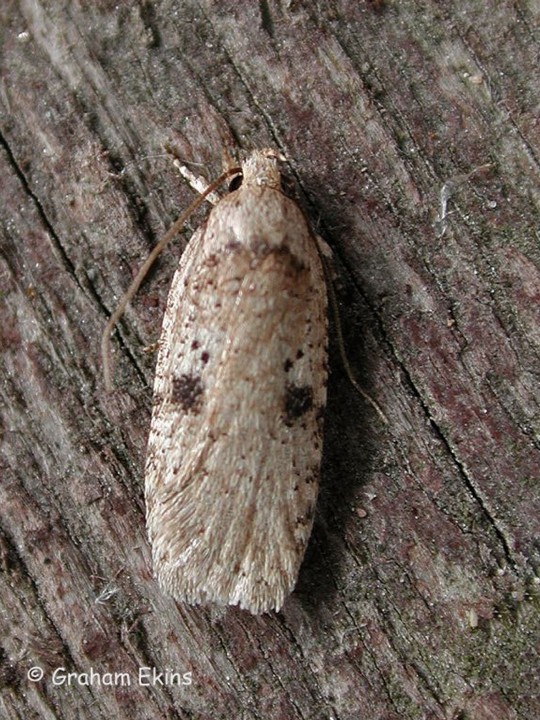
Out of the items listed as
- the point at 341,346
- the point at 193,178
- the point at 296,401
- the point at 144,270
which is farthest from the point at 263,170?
the point at 296,401

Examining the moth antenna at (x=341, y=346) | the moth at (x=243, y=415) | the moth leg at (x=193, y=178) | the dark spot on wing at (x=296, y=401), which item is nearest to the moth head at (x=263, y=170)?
the moth at (x=243, y=415)

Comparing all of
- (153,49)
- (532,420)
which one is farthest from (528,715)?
(153,49)

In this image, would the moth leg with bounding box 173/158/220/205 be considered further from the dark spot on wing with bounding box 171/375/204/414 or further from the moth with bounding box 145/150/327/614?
the dark spot on wing with bounding box 171/375/204/414

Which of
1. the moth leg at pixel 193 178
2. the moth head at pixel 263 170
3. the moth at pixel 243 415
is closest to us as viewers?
the moth at pixel 243 415

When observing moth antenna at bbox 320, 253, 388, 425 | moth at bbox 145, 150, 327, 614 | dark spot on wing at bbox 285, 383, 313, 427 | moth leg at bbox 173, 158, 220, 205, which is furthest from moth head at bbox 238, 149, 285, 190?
dark spot on wing at bbox 285, 383, 313, 427

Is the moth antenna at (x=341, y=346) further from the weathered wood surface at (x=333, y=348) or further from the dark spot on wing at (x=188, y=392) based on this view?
the dark spot on wing at (x=188, y=392)

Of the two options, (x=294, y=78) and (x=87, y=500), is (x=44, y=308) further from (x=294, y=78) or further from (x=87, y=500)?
(x=294, y=78)
